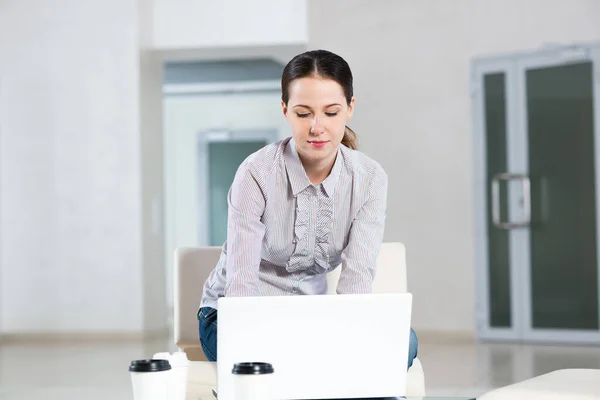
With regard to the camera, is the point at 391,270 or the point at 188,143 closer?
the point at 391,270

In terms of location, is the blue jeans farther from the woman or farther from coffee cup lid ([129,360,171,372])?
coffee cup lid ([129,360,171,372])

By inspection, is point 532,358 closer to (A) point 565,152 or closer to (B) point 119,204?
(A) point 565,152

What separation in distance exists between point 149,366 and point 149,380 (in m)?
0.03

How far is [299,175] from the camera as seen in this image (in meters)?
2.50

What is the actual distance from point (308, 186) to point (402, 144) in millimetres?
4945

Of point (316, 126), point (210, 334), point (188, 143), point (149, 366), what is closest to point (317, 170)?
point (316, 126)

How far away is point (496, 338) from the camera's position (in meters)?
7.06

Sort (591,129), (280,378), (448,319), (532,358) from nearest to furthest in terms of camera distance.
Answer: (280,378)
(532,358)
(591,129)
(448,319)

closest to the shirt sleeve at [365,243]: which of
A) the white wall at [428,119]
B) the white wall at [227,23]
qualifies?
the white wall at [428,119]

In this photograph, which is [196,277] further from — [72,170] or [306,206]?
[72,170]

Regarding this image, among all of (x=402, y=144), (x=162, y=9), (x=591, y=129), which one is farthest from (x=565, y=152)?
(x=162, y=9)

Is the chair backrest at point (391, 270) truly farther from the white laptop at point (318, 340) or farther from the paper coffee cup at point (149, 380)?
the paper coffee cup at point (149, 380)

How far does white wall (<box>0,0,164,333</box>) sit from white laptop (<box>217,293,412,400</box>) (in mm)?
6069

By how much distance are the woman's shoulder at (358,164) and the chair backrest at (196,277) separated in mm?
408
